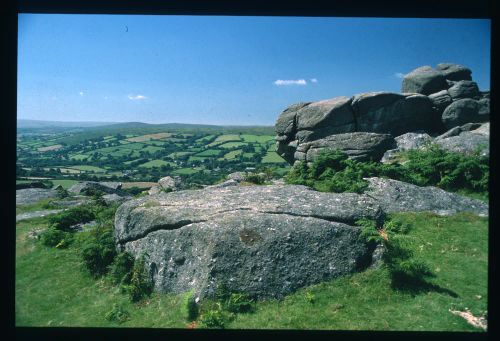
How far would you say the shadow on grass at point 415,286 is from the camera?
8734mm

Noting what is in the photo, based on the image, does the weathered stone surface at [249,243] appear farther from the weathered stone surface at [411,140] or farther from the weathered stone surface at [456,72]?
the weathered stone surface at [456,72]

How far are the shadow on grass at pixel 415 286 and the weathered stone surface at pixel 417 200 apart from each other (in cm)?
424

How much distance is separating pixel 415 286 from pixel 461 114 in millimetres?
27108

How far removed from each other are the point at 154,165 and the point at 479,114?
95.9 ft

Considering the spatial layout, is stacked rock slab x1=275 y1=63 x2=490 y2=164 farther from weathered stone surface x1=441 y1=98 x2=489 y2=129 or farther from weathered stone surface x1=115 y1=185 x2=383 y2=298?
weathered stone surface x1=115 y1=185 x2=383 y2=298

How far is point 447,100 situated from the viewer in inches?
1247

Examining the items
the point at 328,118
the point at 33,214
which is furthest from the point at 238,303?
the point at 328,118

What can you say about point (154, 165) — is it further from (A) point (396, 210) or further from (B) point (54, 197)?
(A) point (396, 210)

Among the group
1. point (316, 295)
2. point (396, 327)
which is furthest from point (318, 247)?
point (396, 327)

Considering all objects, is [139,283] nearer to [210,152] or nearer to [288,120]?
[210,152]

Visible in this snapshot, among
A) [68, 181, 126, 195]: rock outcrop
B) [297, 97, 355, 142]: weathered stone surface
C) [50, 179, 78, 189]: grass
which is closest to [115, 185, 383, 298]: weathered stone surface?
[68, 181, 126, 195]: rock outcrop

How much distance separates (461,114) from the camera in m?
30.3

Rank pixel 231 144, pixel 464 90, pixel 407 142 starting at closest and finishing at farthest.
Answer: pixel 407 142 < pixel 231 144 < pixel 464 90

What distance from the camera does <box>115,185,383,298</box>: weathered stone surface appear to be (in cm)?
897
